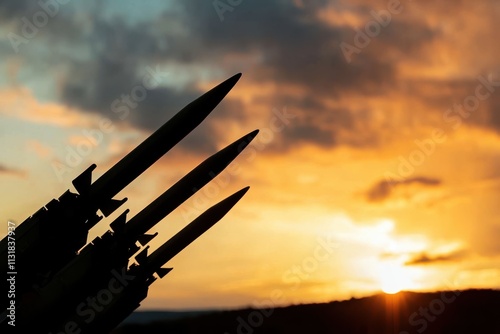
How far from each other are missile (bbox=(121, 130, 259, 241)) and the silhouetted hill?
1406 centimetres

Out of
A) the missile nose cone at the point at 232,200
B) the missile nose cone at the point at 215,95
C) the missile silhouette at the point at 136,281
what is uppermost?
the missile nose cone at the point at 215,95

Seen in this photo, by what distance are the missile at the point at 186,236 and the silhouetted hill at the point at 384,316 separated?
11015 millimetres

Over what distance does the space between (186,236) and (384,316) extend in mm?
13317

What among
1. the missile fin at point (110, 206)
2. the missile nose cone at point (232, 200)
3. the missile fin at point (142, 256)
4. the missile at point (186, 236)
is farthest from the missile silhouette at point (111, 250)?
the missile nose cone at point (232, 200)

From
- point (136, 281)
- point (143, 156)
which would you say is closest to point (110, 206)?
point (143, 156)

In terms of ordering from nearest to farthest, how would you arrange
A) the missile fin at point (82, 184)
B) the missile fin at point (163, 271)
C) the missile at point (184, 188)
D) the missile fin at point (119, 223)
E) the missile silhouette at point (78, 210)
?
1. the missile silhouette at point (78, 210)
2. the missile fin at point (82, 184)
3. the missile fin at point (119, 223)
4. the missile at point (184, 188)
5. the missile fin at point (163, 271)

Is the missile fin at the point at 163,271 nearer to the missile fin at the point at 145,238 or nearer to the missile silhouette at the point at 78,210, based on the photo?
the missile fin at the point at 145,238

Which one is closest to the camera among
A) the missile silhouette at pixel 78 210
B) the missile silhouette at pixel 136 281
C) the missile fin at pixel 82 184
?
the missile silhouette at pixel 78 210

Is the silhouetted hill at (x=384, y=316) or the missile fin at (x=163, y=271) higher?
the silhouetted hill at (x=384, y=316)

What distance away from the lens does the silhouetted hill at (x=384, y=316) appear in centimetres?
3109

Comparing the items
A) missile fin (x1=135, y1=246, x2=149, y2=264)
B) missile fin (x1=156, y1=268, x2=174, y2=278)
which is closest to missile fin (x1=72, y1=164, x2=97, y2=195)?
missile fin (x1=135, y1=246, x2=149, y2=264)

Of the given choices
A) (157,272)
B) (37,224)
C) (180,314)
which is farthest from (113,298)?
(180,314)

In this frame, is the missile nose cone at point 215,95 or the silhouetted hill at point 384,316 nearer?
the missile nose cone at point 215,95

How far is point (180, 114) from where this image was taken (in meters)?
18.0
